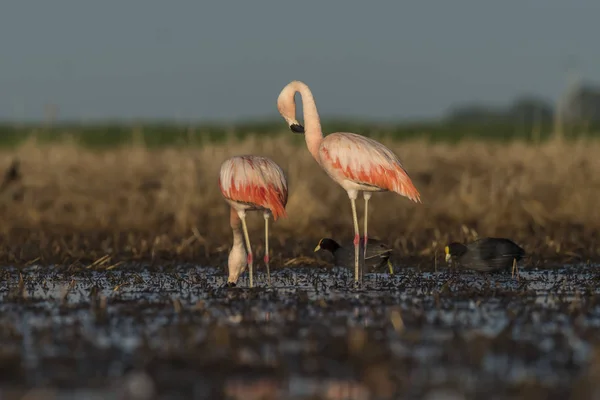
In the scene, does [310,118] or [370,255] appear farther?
[370,255]

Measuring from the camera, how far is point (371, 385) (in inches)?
184

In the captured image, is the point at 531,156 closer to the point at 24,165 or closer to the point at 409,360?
the point at 24,165

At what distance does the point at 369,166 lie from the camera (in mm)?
9539

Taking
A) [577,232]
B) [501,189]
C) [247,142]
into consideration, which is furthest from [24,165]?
[577,232]

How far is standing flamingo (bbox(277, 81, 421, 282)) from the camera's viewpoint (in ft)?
31.3

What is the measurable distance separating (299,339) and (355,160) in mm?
3827

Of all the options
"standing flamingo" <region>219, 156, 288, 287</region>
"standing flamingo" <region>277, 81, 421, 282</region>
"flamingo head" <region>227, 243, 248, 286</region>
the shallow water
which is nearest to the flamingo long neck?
"standing flamingo" <region>277, 81, 421, 282</region>

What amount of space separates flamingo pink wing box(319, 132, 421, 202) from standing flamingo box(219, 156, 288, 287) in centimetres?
56

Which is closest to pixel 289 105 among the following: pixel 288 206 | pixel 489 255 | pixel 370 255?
pixel 370 255

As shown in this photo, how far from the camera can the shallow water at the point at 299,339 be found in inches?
184

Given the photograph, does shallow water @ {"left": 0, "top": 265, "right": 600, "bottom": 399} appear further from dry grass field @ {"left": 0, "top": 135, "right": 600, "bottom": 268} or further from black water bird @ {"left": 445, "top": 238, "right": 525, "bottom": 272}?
dry grass field @ {"left": 0, "top": 135, "right": 600, "bottom": 268}

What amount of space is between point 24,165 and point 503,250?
863 cm

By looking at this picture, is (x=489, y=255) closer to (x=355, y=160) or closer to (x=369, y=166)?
(x=369, y=166)

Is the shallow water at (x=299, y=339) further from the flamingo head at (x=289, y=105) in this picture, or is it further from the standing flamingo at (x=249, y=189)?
the flamingo head at (x=289, y=105)
